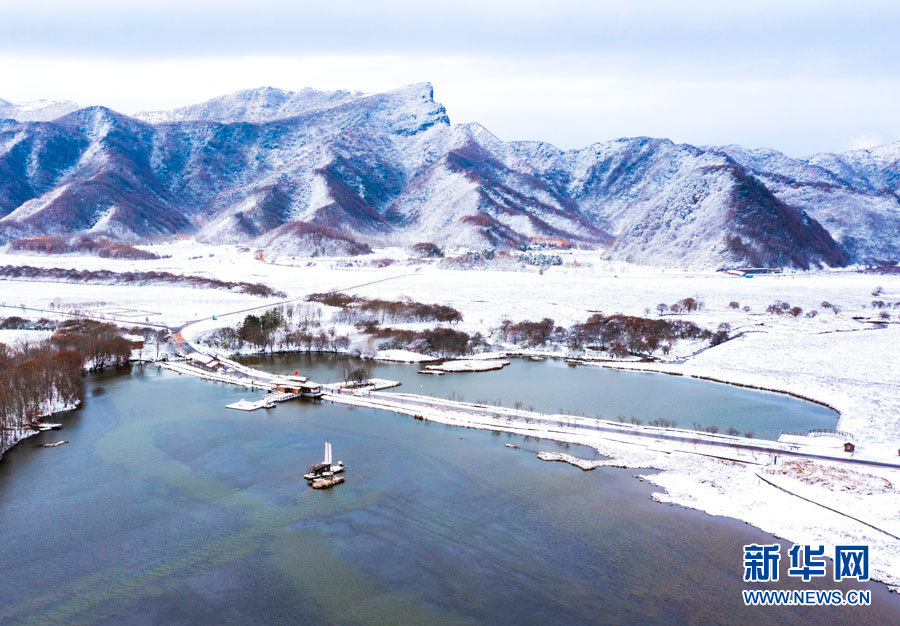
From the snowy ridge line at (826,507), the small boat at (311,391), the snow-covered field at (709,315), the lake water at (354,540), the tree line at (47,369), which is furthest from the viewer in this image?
the small boat at (311,391)

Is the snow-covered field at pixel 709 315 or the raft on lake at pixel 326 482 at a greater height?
the snow-covered field at pixel 709 315

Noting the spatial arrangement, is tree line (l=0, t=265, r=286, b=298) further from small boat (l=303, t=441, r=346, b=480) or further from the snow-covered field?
small boat (l=303, t=441, r=346, b=480)

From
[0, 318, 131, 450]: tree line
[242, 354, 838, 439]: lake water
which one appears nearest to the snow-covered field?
[242, 354, 838, 439]: lake water

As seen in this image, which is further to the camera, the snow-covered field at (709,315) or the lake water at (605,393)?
the lake water at (605,393)

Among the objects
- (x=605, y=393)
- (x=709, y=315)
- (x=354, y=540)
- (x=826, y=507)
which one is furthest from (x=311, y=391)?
(x=709, y=315)

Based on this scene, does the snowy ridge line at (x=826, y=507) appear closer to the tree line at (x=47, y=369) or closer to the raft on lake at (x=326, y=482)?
the raft on lake at (x=326, y=482)

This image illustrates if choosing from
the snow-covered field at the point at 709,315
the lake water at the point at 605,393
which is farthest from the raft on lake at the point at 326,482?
the lake water at the point at 605,393

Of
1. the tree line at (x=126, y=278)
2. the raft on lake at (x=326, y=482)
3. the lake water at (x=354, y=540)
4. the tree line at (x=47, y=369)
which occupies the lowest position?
the lake water at (x=354, y=540)

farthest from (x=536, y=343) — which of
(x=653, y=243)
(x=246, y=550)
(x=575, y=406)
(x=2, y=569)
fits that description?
(x=653, y=243)
